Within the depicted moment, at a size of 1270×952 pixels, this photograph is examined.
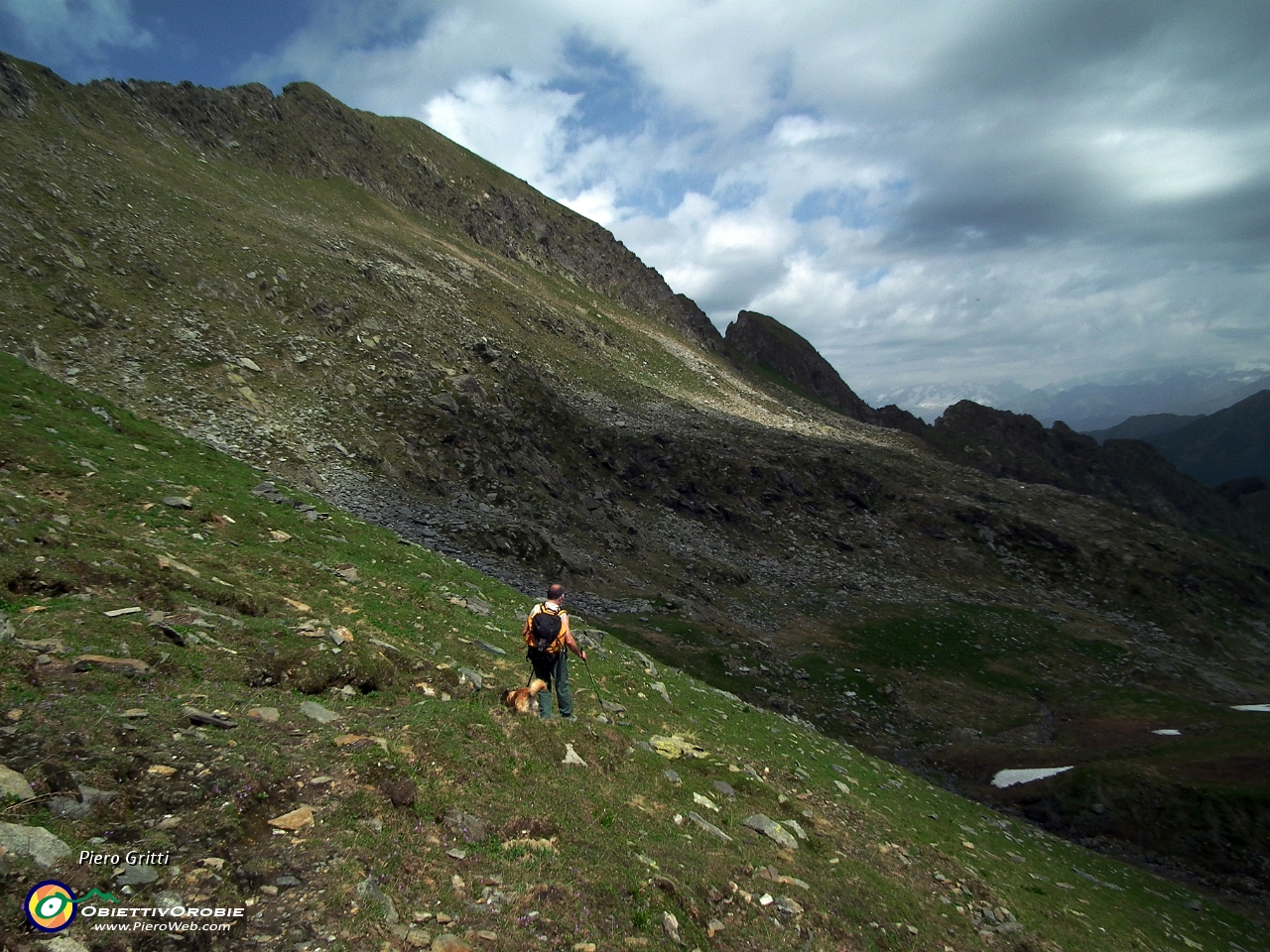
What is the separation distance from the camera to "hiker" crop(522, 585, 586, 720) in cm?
1348

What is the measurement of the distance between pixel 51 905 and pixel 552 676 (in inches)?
384

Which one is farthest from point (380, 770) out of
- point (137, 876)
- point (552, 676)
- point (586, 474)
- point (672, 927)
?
point (586, 474)

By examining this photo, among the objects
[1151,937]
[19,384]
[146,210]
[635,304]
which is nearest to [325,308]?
[146,210]

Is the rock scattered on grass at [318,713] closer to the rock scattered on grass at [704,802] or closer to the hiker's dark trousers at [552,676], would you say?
the hiker's dark trousers at [552,676]

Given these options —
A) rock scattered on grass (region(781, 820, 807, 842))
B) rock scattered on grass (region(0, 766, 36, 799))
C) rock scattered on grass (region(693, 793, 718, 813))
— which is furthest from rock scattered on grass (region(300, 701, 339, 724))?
rock scattered on grass (region(781, 820, 807, 842))

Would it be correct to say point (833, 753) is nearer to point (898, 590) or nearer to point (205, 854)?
point (205, 854)

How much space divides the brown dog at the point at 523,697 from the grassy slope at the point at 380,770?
391 millimetres

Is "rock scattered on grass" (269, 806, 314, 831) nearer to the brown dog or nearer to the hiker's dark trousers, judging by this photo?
the hiker's dark trousers

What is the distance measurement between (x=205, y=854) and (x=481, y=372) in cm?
5735

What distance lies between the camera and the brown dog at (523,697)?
14094mm

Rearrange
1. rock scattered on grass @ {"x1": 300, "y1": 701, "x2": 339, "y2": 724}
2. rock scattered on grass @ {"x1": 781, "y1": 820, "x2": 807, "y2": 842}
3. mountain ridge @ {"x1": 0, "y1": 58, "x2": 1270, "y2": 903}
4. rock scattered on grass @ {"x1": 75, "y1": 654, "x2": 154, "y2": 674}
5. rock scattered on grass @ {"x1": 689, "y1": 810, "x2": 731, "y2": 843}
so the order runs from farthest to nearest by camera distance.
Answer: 1. mountain ridge @ {"x1": 0, "y1": 58, "x2": 1270, "y2": 903}
2. rock scattered on grass @ {"x1": 781, "y1": 820, "x2": 807, "y2": 842}
3. rock scattered on grass @ {"x1": 689, "y1": 810, "x2": 731, "y2": 843}
4. rock scattered on grass @ {"x1": 300, "y1": 701, "x2": 339, "y2": 724}
5. rock scattered on grass @ {"x1": 75, "y1": 654, "x2": 154, "y2": 674}

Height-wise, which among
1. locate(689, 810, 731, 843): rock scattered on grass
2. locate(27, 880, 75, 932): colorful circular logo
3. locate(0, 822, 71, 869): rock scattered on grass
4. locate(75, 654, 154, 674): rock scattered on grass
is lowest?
locate(689, 810, 731, 843): rock scattered on grass

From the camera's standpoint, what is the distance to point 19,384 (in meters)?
22.5

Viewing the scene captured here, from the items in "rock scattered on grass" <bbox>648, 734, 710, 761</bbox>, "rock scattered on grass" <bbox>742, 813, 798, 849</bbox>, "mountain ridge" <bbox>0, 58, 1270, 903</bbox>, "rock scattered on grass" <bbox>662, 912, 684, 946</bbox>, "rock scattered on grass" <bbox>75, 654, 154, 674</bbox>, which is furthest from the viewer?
"mountain ridge" <bbox>0, 58, 1270, 903</bbox>
